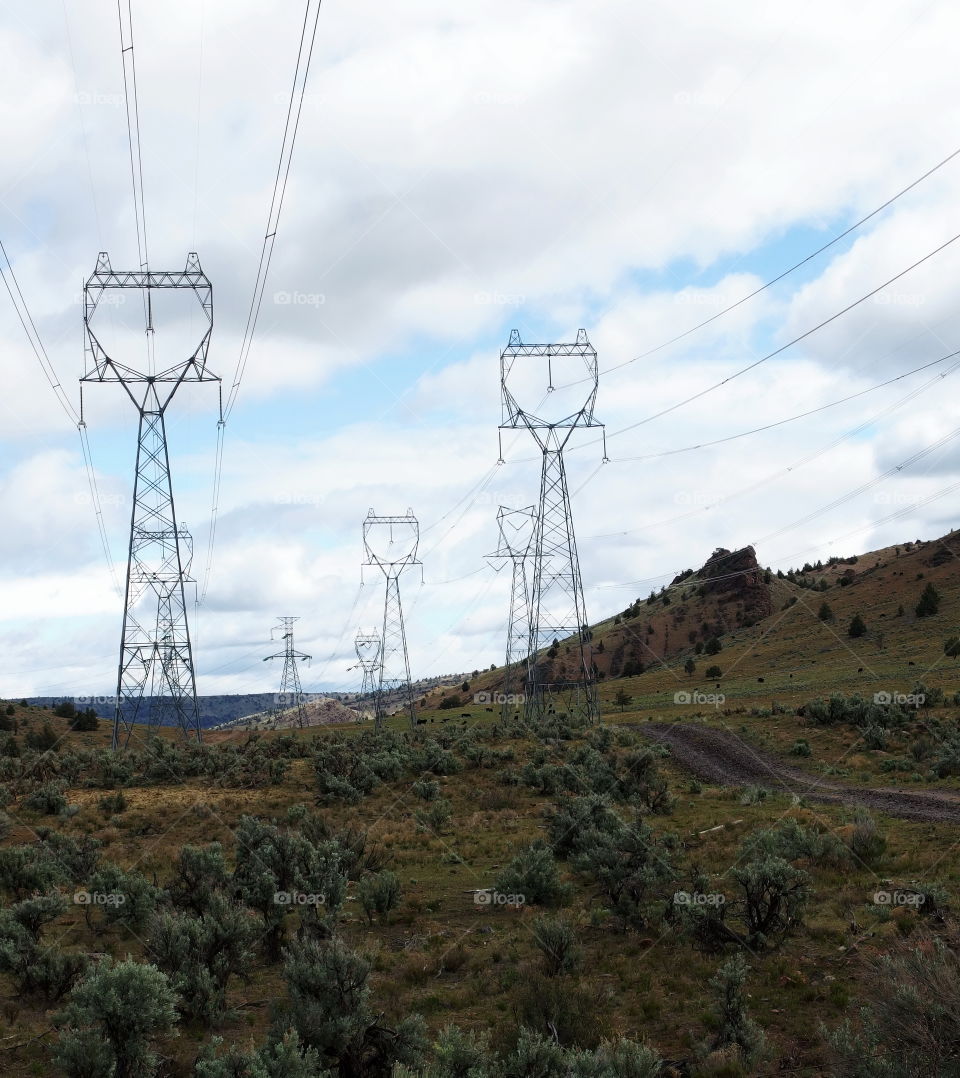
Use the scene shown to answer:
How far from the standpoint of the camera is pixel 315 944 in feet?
37.9

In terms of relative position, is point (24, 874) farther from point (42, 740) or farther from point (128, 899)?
point (42, 740)

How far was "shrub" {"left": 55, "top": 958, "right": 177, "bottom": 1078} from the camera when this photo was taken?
9773mm

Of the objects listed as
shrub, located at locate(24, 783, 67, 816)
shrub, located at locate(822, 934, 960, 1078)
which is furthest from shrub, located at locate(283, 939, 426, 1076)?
shrub, located at locate(24, 783, 67, 816)

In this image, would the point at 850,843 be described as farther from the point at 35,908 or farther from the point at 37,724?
the point at 37,724

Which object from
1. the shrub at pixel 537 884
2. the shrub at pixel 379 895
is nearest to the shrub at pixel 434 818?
the shrub at pixel 537 884

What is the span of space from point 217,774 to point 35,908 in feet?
81.0

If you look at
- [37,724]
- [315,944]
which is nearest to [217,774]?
[315,944]

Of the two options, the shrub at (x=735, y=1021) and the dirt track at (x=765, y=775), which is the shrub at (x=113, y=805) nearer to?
the dirt track at (x=765, y=775)

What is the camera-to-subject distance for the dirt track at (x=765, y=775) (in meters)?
25.1

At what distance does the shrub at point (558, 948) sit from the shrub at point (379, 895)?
4.56 metres

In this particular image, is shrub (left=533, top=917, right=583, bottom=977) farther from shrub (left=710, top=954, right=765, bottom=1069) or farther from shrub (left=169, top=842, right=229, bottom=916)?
shrub (left=169, top=842, right=229, bottom=916)

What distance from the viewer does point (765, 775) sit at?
35.4m

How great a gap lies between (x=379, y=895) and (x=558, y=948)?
513 cm

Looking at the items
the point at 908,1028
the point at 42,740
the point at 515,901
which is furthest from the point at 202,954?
the point at 42,740
